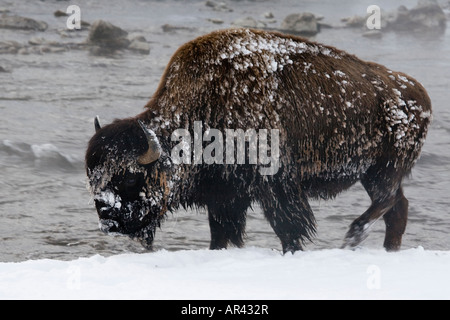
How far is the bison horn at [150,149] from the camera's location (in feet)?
13.8

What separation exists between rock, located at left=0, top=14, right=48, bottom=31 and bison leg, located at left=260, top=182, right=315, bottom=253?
523 inches

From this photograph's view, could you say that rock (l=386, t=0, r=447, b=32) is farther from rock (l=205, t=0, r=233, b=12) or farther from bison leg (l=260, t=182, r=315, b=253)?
bison leg (l=260, t=182, r=315, b=253)

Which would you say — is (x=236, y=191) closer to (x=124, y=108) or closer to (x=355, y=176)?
(x=355, y=176)

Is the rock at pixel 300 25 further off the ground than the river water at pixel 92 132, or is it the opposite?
the rock at pixel 300 25

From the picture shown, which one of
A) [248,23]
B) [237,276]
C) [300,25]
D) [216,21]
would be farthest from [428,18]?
[237,276]

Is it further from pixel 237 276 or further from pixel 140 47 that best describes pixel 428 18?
pixel 237 276

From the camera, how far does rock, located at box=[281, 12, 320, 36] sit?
18266 millimetres

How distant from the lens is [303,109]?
4602 millimetres

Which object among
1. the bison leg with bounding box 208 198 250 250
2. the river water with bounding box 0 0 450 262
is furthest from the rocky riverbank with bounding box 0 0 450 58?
the bison leg with bounding box 208 198 250 250

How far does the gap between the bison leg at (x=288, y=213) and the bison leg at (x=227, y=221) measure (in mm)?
185

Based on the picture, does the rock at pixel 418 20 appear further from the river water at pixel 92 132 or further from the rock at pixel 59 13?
the rock at pixel 59 13

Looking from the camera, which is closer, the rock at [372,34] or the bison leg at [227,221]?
the bison leg at [227,221]

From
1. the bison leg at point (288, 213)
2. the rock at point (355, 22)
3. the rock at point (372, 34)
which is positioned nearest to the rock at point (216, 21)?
the rock at point (355, 22)
